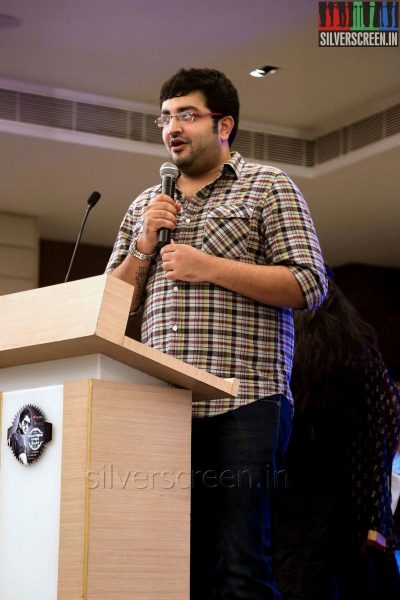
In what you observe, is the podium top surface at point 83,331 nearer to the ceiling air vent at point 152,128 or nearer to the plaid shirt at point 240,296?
the plaid shirt at point 240,296

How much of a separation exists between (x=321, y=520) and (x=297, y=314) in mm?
679

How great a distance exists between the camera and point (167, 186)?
1.95 metres

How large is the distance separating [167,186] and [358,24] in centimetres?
318

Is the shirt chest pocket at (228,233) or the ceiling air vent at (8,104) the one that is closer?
the shirt chest pocket at (228,233)

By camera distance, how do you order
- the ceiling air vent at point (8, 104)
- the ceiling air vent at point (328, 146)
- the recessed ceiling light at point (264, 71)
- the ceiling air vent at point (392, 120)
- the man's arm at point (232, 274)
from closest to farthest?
the man's arm at point (232, 274), the recessed ceiling light at point (264, 71), the ceiling air vent at point (8, 104), the ceiling air vent at point (392, 120), the ceiling air vent at point (328, 146)

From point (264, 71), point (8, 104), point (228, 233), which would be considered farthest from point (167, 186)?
point (8, 104)

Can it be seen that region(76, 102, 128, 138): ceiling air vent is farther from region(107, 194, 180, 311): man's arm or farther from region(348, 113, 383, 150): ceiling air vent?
region(107, 194, 180, 311): man's arm

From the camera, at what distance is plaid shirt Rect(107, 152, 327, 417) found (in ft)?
6.09

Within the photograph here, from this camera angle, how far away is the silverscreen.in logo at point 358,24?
4547 mm

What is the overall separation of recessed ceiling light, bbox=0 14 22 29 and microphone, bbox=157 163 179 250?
2969 millimetres

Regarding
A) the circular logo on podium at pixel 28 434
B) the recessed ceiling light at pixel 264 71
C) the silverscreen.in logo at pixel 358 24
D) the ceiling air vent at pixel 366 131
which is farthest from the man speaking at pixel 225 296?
the ceiling air vent at pixel 366 131

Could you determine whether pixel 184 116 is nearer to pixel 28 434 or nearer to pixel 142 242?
pixel 142 242

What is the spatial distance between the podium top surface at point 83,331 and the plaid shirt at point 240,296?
0.18m

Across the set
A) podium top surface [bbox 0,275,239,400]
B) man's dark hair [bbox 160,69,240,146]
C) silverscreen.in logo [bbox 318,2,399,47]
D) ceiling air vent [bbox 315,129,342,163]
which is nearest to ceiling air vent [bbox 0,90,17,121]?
silverscreen.in logo [bbox 318,2,399,47]
